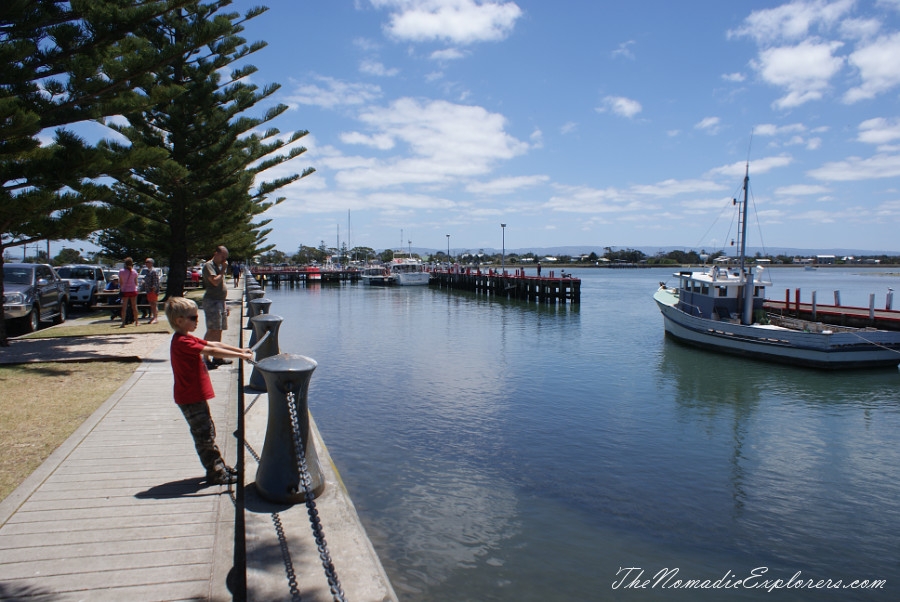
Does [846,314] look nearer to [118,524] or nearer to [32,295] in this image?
[118,524]

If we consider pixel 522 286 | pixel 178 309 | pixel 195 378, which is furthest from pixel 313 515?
pixel 522 286

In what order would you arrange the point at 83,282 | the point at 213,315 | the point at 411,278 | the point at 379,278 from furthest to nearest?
the point at 379,278
the point at 411,278
the point at 83,282
the point at 213,315

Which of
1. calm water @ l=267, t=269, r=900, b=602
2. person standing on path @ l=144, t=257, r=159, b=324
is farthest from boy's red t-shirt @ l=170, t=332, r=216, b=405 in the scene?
person standing on path @ l=144, t=257, r=159, b=324

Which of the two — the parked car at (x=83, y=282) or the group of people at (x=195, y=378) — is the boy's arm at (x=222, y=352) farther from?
the parked car at (x=83, y=282)

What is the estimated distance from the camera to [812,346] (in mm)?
17578

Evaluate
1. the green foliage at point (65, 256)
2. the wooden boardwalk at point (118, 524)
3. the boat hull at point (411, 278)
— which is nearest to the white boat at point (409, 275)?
the boat hull at point (411, 278)

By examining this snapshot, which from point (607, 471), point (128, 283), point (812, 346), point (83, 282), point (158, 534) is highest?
point (128, 283)

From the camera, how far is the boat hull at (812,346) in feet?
57.2

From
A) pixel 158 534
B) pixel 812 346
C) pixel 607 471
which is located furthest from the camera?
pixel 812 346

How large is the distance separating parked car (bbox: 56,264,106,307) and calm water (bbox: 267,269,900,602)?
29.8ft

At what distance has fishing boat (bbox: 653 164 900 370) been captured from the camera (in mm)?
17484

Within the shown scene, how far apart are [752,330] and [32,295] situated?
19667mm

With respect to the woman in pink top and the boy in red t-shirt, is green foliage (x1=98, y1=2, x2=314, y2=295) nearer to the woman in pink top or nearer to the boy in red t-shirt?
the woman in pink top

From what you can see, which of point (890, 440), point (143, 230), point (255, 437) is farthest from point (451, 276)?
point (255, 437)
